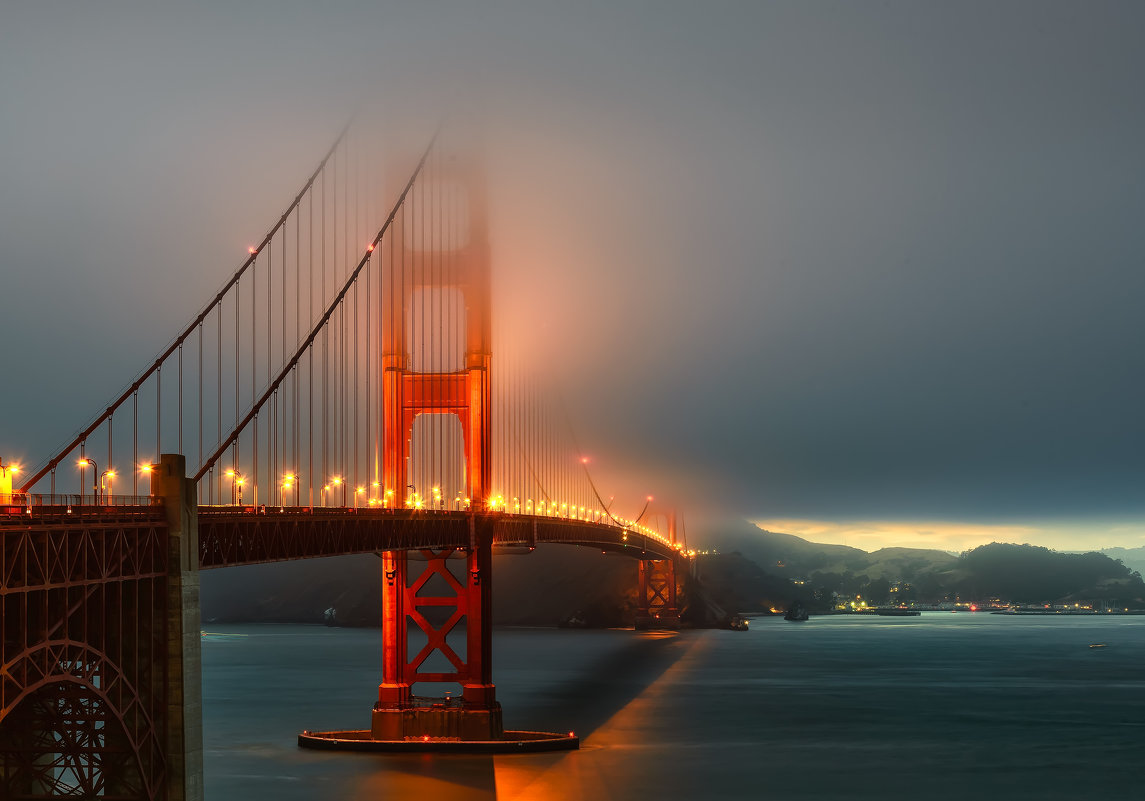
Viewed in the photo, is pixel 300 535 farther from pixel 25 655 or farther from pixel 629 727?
pixel 629 727

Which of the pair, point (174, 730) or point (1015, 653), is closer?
point (174, 730)

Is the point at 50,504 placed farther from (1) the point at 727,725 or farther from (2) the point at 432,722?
(1) the point at 727,725

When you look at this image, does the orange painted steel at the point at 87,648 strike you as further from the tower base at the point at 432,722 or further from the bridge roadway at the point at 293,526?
the tower base at the point at 432,722

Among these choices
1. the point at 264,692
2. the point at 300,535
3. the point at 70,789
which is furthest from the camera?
the point at 264,692

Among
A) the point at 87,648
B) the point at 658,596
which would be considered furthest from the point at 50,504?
the point at 658,596

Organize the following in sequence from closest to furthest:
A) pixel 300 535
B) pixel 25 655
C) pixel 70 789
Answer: pixel 25 655, pixel 70 789, pixel 300 535

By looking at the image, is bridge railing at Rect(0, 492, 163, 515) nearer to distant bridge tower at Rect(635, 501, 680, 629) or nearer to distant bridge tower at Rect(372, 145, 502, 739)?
distant bridge tower at Rect(372, 145, 502, 739)

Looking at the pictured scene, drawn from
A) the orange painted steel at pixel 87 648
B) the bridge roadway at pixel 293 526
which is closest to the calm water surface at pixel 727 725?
the bridge roadway at pixel 293 526

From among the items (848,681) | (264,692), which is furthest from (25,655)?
(848,681)
